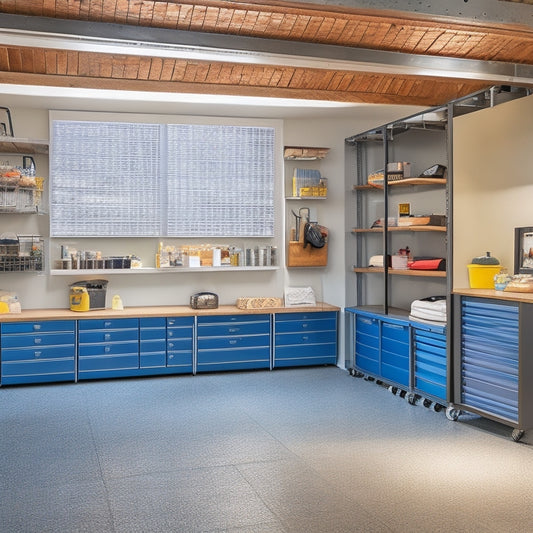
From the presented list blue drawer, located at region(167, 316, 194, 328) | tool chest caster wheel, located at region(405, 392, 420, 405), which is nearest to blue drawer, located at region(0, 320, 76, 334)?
blue drawer, located at region(167, 316, 194, 328)

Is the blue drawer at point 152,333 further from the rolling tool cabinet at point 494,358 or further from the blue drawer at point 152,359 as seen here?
the rolling tool cabinet at point 494,358

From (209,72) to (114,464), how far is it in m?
3.14

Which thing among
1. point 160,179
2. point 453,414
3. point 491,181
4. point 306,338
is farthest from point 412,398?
point 160,179

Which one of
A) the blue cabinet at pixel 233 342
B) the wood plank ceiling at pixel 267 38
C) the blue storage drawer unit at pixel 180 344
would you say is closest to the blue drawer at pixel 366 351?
the blue cabinet at pixel 233 342

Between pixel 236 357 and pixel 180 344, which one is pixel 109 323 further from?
pixel 236 357

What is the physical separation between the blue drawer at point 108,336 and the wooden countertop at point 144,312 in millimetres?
170

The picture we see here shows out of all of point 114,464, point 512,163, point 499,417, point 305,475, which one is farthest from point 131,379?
point 512,163

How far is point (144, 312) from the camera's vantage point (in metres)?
6.97

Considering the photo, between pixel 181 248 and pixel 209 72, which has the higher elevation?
pixel 209 72

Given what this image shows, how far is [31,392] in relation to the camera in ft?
20.9

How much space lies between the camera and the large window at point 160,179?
7113mm

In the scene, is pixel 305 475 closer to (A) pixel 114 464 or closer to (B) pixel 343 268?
(A) pixel 114 464

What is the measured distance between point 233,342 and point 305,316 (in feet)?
3.09

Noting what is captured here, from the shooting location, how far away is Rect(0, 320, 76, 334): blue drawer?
6.49m
